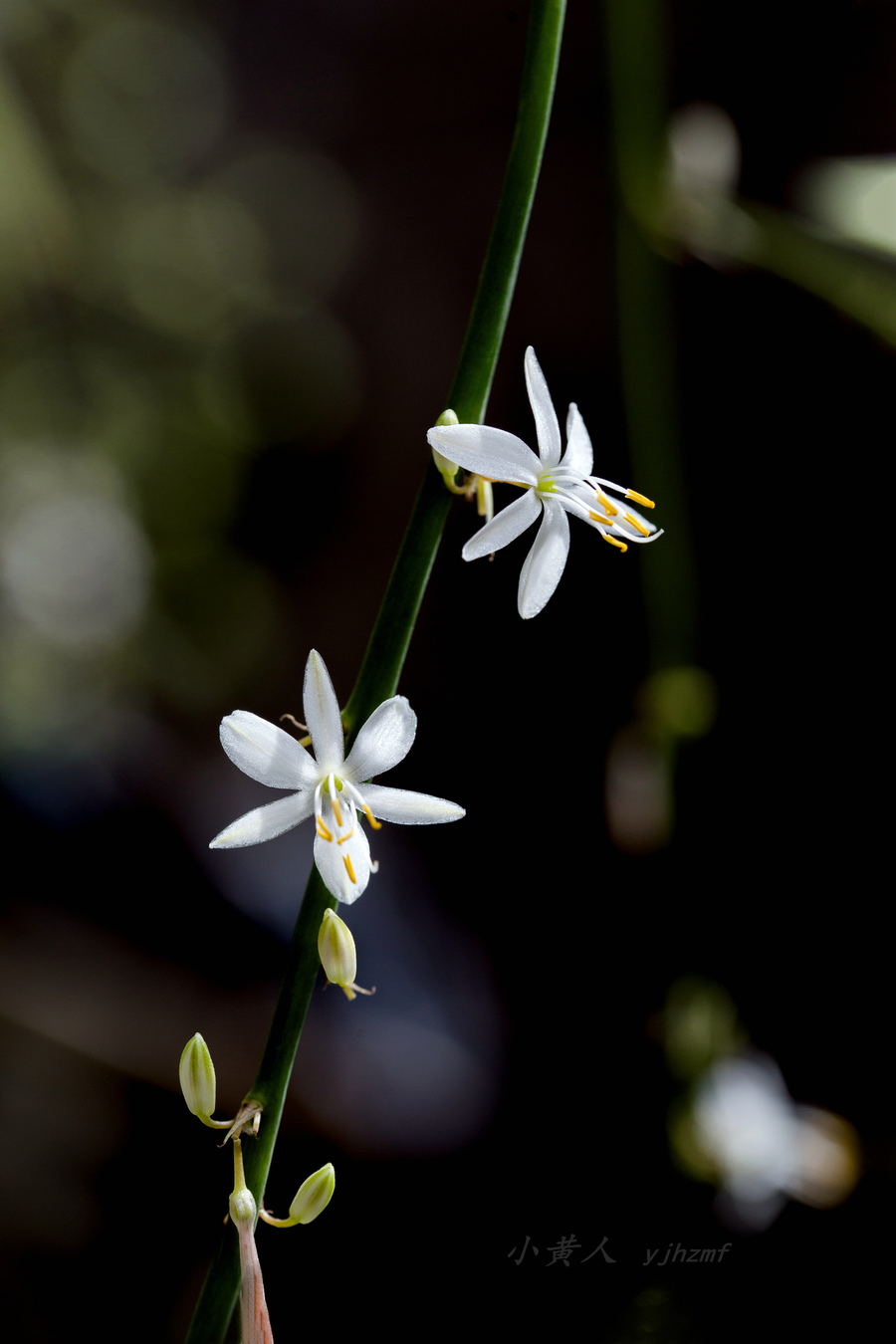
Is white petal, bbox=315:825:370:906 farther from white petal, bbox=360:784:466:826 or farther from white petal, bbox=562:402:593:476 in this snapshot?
white petal, bbox=562:402:593:476

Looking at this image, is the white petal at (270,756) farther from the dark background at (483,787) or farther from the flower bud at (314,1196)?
the dark background at (483,787)

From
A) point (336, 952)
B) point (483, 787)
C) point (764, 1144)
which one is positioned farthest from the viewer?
point (483, 787)

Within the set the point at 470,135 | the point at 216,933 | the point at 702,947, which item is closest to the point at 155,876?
the point at 216,933

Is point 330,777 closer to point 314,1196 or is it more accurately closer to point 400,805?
point 400,805

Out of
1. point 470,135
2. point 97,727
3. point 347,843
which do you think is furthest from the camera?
point 470,135

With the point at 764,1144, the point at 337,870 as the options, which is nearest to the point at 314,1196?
the point at 337,870

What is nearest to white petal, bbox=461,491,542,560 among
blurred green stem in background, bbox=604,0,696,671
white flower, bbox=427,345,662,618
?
white flower, bbox=427,345,662,618

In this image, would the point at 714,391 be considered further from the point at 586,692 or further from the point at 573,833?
the point at 573,833
